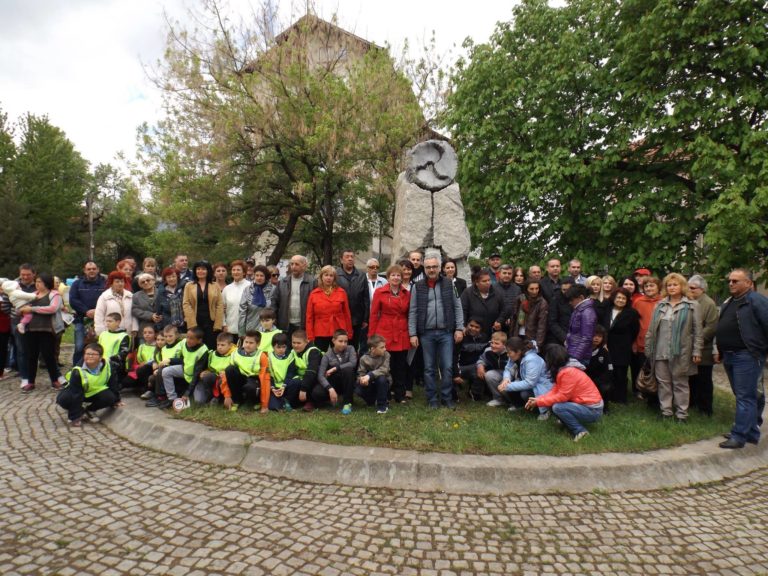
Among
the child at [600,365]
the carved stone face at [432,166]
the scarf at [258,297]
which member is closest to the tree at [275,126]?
the carved stone face at [432,166]

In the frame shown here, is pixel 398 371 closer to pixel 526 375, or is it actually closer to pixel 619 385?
pixel 526 375

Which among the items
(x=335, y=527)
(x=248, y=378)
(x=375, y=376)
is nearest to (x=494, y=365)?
(x=375, y=376)

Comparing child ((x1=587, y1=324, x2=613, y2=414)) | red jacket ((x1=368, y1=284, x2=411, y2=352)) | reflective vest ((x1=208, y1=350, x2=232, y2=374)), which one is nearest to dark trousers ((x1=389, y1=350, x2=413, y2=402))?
red jacket ((x1=368, y1=284, x2=411, y2=352))

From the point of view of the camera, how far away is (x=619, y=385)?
6281mm

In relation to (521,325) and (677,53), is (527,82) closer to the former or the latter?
(677,53)

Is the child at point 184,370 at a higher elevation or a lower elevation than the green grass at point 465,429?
higher

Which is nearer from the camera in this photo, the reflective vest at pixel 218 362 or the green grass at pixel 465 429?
the green grass at pixel 465 429

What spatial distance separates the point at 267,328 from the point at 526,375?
3.40m

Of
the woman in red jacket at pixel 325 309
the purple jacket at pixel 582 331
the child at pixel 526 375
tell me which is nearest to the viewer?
the child at pixel 526 375

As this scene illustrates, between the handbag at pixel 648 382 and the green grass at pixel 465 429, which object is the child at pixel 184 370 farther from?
the handbag at pixel 648 382

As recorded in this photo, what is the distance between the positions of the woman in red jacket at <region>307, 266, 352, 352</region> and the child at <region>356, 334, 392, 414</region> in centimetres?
68

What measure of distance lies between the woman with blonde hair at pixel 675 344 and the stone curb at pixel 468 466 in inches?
31.7

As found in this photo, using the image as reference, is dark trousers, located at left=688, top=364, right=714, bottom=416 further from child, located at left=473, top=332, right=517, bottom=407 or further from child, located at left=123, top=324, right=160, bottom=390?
child, located at left=123, top=324, right=160, bottom=390

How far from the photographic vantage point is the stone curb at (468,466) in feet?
13.0
